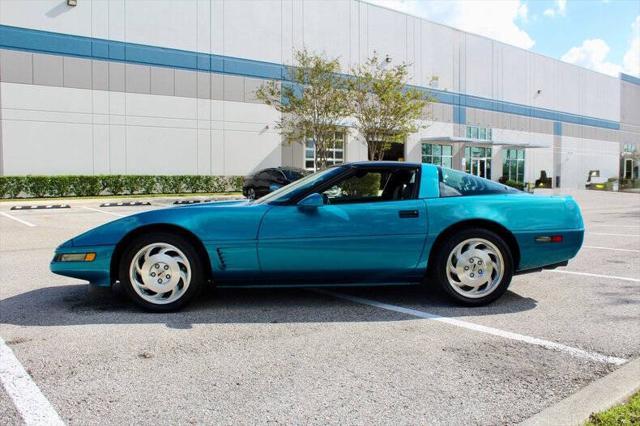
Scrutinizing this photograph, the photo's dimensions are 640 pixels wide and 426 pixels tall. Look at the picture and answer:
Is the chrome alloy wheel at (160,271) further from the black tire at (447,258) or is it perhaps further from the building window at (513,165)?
the building window at (513,165)

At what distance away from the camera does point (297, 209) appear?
432cm

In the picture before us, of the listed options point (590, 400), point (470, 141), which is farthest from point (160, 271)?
point (470, 141)

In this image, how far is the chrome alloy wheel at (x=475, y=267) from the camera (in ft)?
14.6

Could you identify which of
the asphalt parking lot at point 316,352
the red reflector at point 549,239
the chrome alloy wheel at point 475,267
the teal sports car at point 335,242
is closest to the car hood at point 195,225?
the teal sports car at point 335,242

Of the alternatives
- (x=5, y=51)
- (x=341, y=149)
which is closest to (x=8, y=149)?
(x=5, y=51)

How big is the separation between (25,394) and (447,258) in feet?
10.5

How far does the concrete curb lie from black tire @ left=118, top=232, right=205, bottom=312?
2.71 m

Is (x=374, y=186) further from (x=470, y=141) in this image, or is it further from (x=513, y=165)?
(x=513, y=165)

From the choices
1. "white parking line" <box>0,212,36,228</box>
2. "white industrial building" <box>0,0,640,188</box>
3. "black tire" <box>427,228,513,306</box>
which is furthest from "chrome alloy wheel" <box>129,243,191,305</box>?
"white industrial building" <box>0,0,640,188</box>

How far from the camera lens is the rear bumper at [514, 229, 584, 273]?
452 cm

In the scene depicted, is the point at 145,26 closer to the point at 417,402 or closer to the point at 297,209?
the point at 297,209

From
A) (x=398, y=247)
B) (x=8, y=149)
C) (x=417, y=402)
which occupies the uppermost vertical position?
(x=8, y=149)

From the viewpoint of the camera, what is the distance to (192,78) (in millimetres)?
25469

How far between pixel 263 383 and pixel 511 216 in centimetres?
274
